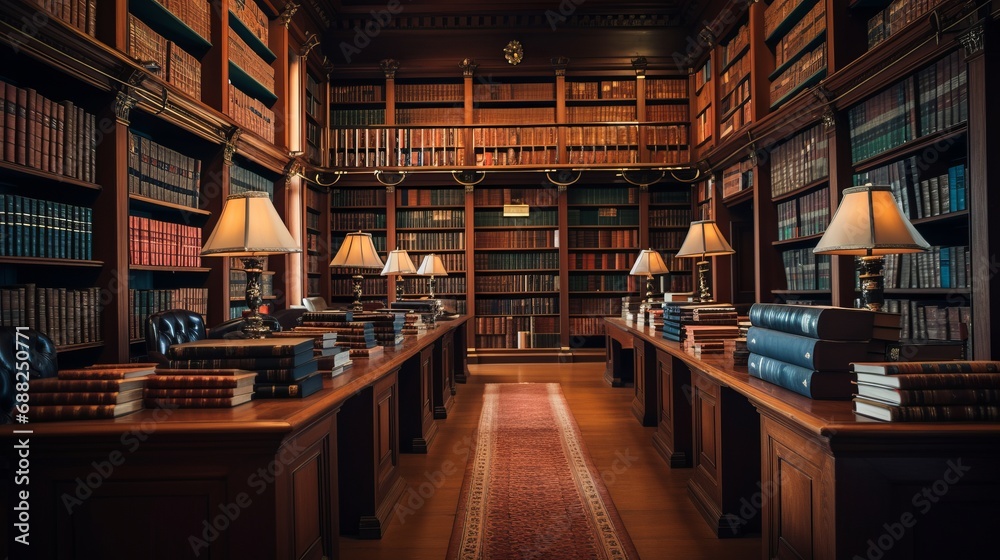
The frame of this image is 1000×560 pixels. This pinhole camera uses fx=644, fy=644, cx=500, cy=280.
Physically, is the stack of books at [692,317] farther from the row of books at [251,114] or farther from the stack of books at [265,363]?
the row of books at [251,114]

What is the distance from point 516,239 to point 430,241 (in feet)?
3.81

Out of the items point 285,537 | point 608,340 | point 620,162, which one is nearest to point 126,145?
point 285,537

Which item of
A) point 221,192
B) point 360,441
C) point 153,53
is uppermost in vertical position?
point 153,53

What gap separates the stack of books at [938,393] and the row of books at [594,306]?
7.21 meters

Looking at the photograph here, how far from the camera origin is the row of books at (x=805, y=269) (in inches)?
198

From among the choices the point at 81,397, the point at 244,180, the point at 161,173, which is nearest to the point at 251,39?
the point at 244,180

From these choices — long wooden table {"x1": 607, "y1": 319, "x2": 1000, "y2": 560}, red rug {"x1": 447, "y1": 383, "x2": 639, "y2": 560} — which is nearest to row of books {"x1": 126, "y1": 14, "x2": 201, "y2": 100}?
red rug {"x1": 447, "y1": 383, "x2": 639, "y2": 560}

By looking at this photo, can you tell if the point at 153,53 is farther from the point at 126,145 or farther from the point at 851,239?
the point at 851,239

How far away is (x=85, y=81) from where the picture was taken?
11.4 feet

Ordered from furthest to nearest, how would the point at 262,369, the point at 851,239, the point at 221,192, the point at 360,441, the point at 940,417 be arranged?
1. the point at 221,192
2. the point at 360,441
3. the point at 851,239
4. the point at 262,369
5. the point at 940,417

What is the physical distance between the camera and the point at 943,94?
11.6ft

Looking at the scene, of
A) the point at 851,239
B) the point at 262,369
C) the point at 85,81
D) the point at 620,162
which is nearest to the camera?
the point at 262,369

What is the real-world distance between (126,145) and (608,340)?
4844 mm

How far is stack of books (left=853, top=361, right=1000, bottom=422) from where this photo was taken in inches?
58.0
